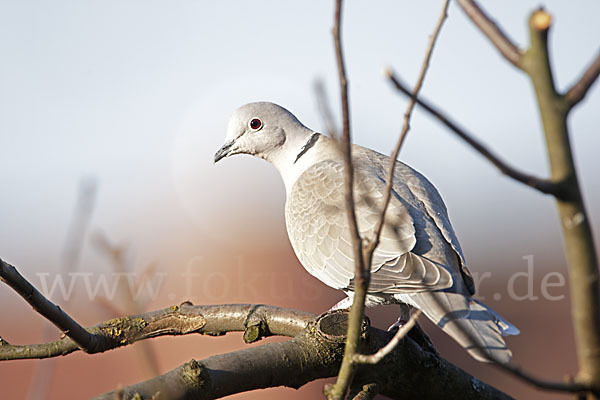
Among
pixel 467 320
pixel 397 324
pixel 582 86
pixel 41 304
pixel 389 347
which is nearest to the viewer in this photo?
pixel 582 86

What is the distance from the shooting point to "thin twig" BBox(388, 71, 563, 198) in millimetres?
942

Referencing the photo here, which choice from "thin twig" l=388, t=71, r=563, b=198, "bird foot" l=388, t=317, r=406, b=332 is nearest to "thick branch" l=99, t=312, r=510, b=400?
"bird foot" l=388, t=317, r=406, b=332

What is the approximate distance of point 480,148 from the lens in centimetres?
95

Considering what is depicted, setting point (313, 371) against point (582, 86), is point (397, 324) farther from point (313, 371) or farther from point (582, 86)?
point (582, 86)

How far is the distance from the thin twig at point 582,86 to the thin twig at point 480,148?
0.11 metres

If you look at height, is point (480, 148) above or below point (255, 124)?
below

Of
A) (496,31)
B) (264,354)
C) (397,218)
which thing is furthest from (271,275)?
(496,31)

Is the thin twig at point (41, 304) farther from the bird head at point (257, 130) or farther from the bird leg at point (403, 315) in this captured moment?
the bird head at point (257, 130)

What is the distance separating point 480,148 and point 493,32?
19 cm

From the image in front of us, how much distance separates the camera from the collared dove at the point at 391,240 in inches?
99.9

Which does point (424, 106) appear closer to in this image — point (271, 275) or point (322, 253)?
point (322, 253)

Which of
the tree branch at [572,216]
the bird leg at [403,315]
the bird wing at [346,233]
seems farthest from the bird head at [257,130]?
the tree branch at [572,216]

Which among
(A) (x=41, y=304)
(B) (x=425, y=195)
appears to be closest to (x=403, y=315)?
(B) (x=425, y=195)

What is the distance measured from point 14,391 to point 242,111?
2.31 metres
